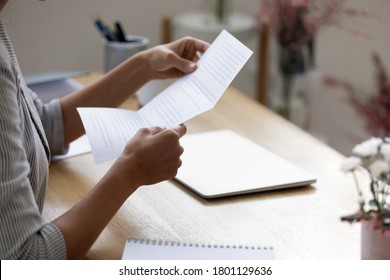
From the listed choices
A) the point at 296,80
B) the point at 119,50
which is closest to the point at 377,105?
the point at 296,80

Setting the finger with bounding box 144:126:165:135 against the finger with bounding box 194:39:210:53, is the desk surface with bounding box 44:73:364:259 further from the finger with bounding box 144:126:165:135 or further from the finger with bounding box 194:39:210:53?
the finger with bounding box 194:39:210:53

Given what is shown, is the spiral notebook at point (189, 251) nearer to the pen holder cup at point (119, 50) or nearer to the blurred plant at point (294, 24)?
the pen holder cup at point (119, 50)

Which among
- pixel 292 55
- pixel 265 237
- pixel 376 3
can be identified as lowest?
pixel 265 237

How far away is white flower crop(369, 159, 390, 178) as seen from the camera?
0.83m

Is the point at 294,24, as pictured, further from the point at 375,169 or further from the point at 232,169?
the point at 375,169

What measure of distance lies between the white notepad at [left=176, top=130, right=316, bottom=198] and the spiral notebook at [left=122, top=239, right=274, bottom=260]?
0.66 feet

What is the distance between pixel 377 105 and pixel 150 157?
1.66 metres

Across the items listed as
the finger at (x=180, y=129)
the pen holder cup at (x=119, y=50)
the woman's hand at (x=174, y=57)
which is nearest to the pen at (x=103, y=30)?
the pen holder cup at (x=119, y=50)

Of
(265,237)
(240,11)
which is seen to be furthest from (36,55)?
(265,237)

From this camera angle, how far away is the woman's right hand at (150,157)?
104 cm

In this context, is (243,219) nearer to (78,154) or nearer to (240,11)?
(78,154)

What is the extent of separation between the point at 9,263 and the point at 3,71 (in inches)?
10.8

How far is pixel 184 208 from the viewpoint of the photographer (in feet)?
3.88

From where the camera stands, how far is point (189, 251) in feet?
3.29
